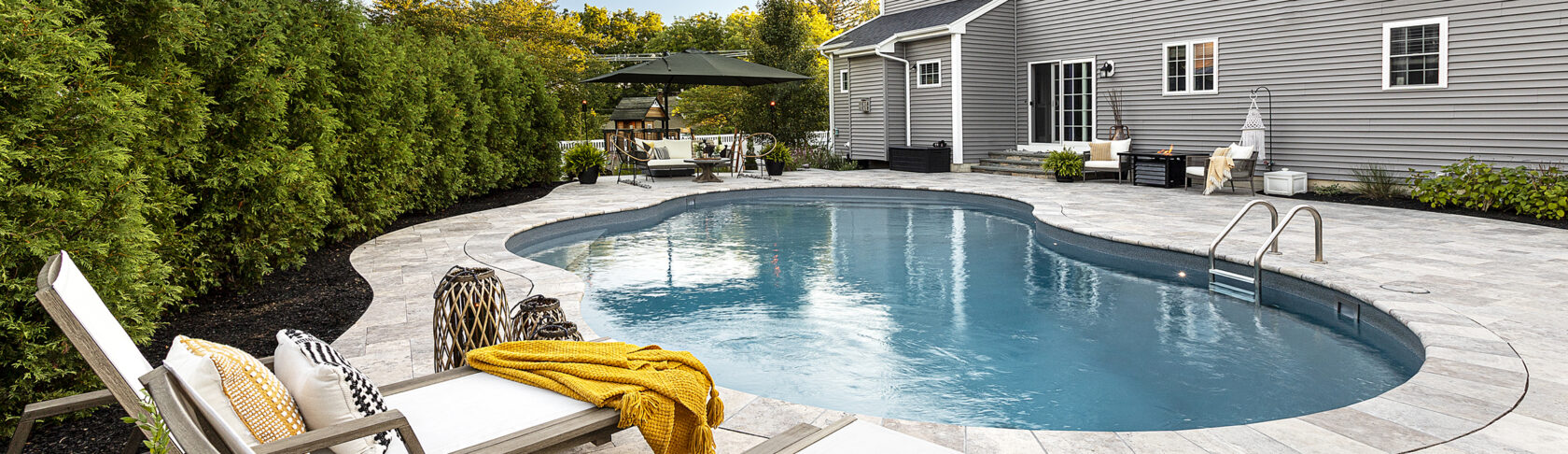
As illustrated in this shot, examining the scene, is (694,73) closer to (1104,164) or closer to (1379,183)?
(1104,164)

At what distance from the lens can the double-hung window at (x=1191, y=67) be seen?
41.0 ft

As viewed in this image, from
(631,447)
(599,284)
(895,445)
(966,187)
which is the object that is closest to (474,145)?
(599,284)

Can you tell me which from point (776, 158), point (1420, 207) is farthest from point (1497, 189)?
point (776, 158)

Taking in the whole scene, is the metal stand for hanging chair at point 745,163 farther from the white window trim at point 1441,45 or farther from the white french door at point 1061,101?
the white window trim at point 1441,45

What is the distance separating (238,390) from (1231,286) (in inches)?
240

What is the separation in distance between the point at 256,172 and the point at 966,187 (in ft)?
30.3

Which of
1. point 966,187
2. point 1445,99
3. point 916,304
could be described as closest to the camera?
point 916,304

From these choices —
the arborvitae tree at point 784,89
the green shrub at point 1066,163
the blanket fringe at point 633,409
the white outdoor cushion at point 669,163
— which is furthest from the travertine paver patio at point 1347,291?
the arborvitae tree at point 784,89

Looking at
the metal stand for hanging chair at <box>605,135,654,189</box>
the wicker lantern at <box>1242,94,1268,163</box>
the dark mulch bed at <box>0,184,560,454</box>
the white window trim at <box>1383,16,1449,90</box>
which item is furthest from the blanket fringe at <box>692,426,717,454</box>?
the metal stand for hanging chair at <box>605,135,654,189</box>

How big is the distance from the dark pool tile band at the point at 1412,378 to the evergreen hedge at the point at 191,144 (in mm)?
1436

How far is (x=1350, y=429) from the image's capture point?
10.6ft

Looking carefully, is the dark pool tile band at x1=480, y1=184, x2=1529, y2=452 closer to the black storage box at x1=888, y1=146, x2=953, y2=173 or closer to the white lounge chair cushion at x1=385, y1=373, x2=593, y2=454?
the white lounge chair cushion at x1=385, y1=373, x2=593, y2=454

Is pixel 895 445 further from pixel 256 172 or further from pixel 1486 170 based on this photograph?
pixel 1486 170

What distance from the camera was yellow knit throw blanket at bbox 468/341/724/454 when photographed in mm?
2756
